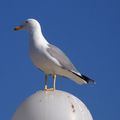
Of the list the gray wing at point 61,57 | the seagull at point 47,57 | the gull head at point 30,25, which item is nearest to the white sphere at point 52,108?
the seagull at point 47,57

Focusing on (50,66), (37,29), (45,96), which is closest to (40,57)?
(50,66)

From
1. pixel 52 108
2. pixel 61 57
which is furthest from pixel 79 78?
pixel 52 108

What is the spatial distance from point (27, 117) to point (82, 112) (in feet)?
2.61

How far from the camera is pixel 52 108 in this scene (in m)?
5.44

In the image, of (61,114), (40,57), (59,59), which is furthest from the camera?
(59,59)

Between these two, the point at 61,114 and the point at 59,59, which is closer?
the point at 61,114

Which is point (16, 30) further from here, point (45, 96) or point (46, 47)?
point (45, 96)

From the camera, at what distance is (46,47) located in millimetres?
7836

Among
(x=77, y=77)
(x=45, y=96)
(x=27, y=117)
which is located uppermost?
(x=77, y=77)

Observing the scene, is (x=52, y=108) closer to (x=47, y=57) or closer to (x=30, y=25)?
(x=47, y=57)

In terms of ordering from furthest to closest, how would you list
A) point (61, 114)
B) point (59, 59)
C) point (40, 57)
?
1. point (59, 59)
2. point (40, 57)
3. point (61, 114)

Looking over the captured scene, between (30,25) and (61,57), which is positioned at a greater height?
(30,25)

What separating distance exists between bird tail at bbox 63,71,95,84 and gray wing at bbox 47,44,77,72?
0.14 meters

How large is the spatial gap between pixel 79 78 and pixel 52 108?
2.40 meters
